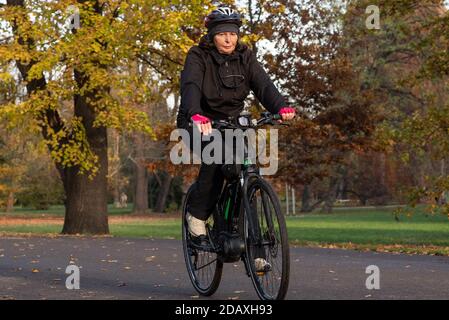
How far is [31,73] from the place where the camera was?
1831cm

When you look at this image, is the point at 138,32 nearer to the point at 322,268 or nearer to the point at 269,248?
the point at 322,268

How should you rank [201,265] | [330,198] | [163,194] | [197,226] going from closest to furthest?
[197,226]
[201,265]
[330,198]
[163,194]

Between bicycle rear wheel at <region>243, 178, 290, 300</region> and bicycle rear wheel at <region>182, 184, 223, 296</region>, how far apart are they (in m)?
0.75

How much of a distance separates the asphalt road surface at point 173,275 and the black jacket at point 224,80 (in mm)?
1615

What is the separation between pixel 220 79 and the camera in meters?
7.56

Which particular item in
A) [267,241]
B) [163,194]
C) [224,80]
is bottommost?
[267,241]

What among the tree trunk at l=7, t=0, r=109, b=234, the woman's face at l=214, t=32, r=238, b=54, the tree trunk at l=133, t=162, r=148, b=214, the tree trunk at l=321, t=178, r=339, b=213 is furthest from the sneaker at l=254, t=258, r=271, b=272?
the tree trunk at l=133, t=162, r=148, b=214

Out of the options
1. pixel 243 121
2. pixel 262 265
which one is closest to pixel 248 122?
pixel 243 121

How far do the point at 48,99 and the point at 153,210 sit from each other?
37.8 meters

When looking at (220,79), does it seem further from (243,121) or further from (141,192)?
(141,192)

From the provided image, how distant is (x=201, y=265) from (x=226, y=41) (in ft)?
7.00

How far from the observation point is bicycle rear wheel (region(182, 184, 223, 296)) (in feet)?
26.0

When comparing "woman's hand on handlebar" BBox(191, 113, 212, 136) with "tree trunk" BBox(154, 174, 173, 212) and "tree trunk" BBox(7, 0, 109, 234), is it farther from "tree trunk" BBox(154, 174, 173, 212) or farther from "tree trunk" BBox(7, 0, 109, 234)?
"tree trunk" BBox(154, 174, 173, 212)

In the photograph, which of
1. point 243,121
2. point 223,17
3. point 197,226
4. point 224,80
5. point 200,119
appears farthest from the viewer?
point 197,226
